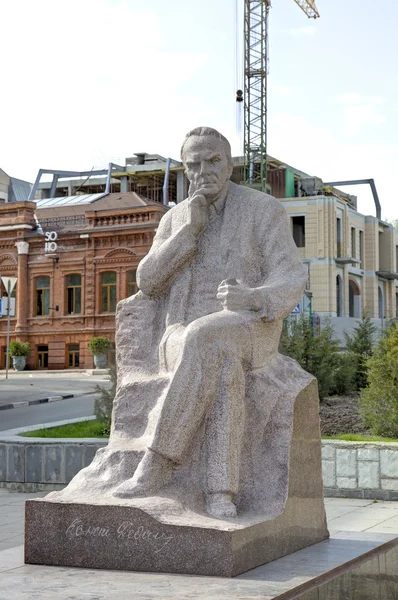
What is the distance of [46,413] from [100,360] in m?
18.6

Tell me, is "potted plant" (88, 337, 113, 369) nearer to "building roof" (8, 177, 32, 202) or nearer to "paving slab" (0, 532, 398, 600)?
"building roof" (8, 177, 32, 202)

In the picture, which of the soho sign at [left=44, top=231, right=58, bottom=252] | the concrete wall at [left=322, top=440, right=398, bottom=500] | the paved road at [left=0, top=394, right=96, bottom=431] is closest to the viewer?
the concrete wall at [left=322, top=440, right=398, bottom=500]

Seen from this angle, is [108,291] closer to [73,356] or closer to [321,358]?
[73,356]

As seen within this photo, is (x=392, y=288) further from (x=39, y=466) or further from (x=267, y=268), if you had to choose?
(x=267, y=268)

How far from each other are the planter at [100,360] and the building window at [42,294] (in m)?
4.19

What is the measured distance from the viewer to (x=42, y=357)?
123ft

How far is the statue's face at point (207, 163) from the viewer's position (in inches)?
211

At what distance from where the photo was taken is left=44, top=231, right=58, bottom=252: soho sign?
3706cm

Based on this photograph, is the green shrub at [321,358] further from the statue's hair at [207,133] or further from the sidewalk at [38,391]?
the statue's hair at [207,133]

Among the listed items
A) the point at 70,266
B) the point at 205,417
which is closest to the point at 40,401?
the point at 205,417

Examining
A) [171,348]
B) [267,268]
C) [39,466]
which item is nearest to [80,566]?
[171,348]

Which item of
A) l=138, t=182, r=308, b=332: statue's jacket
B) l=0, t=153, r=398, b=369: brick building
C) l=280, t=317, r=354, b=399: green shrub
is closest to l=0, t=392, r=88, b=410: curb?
l=280, t=317, r=354, b=399: green shrub

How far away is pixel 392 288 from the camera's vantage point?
1970 inches

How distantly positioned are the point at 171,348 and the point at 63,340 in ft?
106
